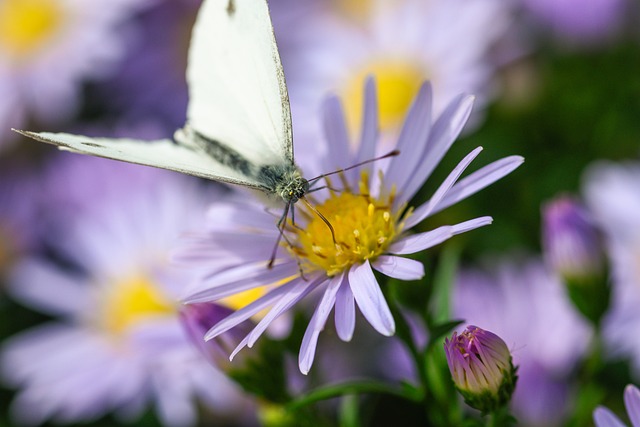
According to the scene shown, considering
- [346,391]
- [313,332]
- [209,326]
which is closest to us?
[313,332]

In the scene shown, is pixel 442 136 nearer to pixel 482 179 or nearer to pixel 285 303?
pixel 482 179

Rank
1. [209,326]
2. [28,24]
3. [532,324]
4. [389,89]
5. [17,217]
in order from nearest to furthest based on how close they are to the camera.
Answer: [209,326], [532,324], [389,89], [17,217], [28,24]

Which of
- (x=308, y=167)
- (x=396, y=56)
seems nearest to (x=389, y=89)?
(x=396, y=56)

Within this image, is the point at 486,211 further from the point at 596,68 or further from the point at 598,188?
the point at 596,68

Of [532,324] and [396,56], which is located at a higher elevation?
[396,56]

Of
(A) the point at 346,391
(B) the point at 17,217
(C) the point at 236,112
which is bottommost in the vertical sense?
(B) the point at 17,217

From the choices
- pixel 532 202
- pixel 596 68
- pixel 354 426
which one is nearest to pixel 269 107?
pixel 354 426

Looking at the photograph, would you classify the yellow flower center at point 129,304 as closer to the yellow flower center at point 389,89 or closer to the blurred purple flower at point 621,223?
the yellow flower center at point 389,89
